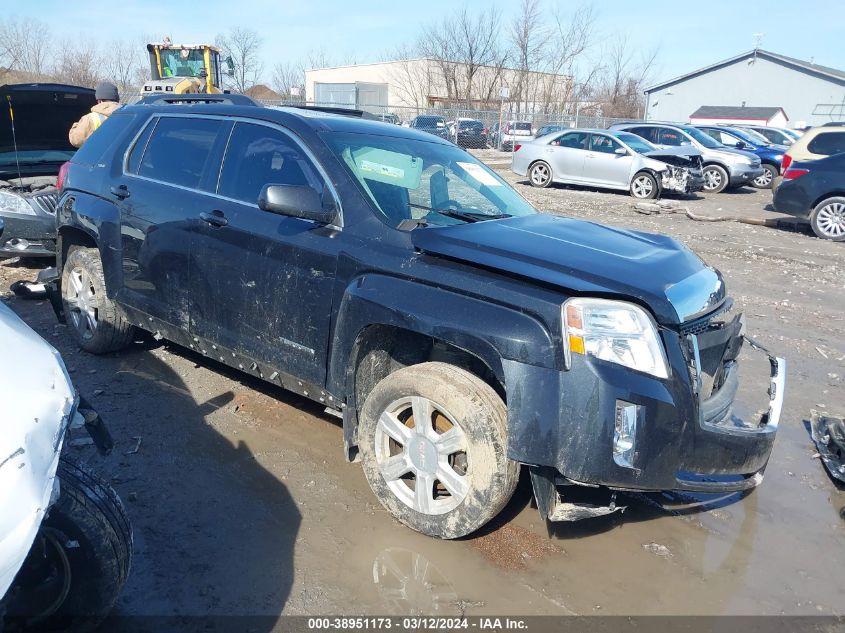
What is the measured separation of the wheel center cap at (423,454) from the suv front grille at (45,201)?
229 inches

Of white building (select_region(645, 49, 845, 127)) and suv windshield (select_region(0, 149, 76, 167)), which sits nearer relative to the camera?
suv windshield (select_region(0, 149, 76, 167))

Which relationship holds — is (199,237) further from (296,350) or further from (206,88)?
(206,88)

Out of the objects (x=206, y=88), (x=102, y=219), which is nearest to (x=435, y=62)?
(x=206, y=88)

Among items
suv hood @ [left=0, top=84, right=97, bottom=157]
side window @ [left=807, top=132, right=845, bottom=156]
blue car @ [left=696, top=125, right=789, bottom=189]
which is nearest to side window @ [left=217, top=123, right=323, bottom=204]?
suv hood @ [left=0, top=84, right=97, bottom=157]

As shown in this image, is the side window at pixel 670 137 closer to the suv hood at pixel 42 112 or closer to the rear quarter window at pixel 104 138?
the suv hood at pixel 42 112

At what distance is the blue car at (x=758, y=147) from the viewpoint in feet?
64.4

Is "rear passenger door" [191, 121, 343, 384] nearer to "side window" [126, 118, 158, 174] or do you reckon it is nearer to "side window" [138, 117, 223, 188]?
"side window" [138, 117, 223, 188]

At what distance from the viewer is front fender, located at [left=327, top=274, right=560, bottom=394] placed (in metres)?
2.60

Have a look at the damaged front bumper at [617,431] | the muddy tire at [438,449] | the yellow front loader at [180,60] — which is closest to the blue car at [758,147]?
the yellow front loader at [180,60]

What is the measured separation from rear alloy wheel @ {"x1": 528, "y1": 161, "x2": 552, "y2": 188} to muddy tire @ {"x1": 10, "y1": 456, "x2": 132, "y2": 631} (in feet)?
52.9

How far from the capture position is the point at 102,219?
448 cm

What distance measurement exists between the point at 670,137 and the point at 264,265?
17.2 m

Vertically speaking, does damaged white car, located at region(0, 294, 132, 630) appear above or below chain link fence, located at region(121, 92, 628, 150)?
below

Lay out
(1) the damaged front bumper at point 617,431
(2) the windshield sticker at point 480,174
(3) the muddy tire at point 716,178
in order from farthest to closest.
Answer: (3) the muddy tire at point 716,178 < (2) the windshield sticker at point 480,174 < (1) the damaged front bumper at point 617,431
